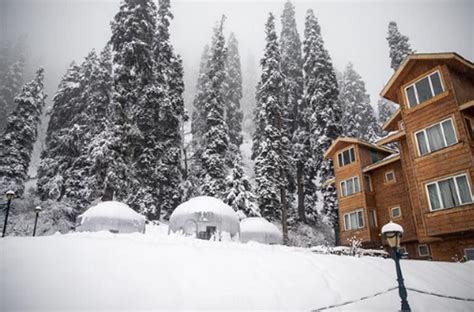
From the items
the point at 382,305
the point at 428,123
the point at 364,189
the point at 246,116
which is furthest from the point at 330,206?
the point at 246,116

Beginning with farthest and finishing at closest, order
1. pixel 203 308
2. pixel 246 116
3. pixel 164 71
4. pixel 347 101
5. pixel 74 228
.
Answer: pixel 246 116, pixel 347 101, pixel 164 71, pixel 74 228, pixel 203 308

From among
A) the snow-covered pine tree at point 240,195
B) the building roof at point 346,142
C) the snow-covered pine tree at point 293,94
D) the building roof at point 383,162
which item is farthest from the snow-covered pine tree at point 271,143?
the building roof at point 383,162

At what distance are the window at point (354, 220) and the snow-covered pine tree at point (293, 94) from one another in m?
8.04

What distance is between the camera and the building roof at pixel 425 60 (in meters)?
15.1

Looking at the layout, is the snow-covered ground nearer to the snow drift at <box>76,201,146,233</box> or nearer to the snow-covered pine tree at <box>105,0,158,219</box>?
the snow drift at <box>76,201,146,233</box>

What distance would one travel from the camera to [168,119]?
2942 cm

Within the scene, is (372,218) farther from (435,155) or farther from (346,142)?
(435,155)

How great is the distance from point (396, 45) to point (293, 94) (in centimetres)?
1279

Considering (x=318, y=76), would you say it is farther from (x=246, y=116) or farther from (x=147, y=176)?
(x=246, y=116)

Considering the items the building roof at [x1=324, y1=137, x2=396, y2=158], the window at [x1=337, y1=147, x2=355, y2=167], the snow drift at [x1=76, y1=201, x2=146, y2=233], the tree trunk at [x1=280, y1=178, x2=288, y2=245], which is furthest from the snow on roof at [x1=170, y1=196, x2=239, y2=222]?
the building roof at [x1=324, y1=137, x2=396, y2=158]

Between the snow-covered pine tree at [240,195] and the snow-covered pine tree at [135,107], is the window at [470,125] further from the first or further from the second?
the snow-covered pine tree at [135,107]

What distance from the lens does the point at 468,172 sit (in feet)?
45.5

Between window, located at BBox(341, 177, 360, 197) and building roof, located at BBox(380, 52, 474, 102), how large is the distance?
24.6 feet

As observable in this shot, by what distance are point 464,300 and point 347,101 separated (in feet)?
112
